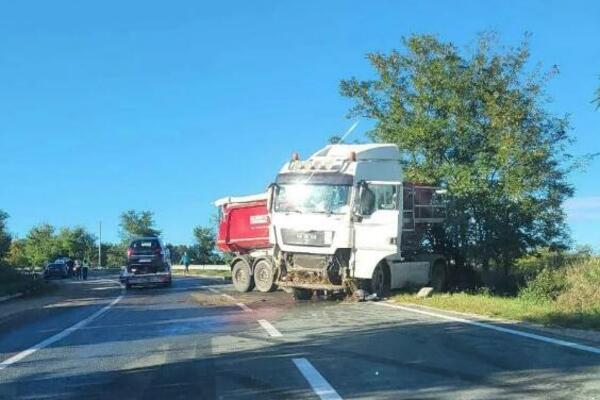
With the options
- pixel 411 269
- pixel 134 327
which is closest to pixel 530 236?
pixel 411 269

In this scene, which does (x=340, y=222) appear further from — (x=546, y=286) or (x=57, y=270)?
(x=57, y=270)

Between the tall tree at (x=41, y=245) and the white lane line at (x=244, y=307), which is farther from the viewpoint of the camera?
the tall tree at (x=41, y=245)

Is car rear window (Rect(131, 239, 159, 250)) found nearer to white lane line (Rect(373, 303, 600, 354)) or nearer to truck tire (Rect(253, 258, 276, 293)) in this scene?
truck tire (Rect(253, 258, 276, 293))

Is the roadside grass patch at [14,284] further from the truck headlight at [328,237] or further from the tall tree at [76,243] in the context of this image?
the tall tree at [76,243]

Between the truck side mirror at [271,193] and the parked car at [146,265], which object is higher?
the truck side mirror at [271,193]

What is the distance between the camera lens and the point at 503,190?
85.5 ft

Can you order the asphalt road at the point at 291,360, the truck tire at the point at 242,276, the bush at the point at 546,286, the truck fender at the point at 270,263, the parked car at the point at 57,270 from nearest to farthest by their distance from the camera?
the asphalt road at the point at 291,360 < the truck fender at the point at 270,263 < the bush at the point at 546,286 < the truck tire at the point at 242,276 < the parked car at the point at 57,270

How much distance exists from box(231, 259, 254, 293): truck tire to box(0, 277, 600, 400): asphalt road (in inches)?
312

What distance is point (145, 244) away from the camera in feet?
99.9

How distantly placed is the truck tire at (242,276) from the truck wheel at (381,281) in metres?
5.25

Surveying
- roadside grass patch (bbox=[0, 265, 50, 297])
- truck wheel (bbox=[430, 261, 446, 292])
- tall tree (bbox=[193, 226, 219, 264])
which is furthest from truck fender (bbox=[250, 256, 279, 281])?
tall tree (bbox=[193, 226, 219, 264])

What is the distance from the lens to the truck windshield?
18.3 meters

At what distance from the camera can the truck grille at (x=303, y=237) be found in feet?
60.2

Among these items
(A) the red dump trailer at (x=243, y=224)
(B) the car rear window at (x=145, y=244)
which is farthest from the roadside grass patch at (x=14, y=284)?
(A) the red dump trailer at (x=243, y=224)
